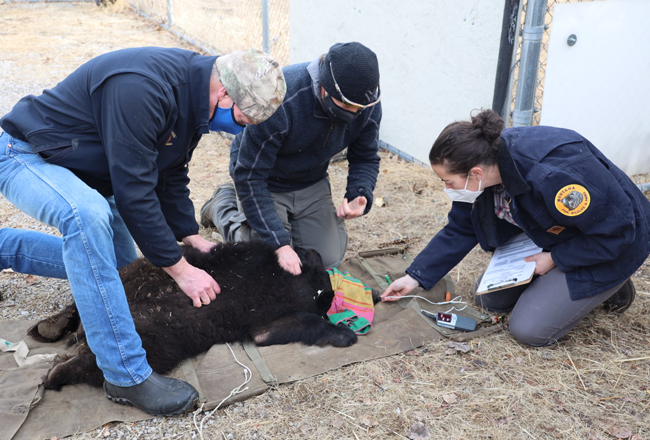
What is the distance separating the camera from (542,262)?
307 cm

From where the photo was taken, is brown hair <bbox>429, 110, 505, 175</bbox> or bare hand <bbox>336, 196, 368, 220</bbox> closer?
brown hair <bbox>429, 110, 505, 175</bbox>

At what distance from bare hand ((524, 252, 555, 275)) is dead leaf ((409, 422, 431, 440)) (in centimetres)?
127

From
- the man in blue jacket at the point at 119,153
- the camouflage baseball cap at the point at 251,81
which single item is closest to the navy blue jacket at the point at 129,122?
the man in blue jacket at the point at 119,153

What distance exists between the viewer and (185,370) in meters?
2.77

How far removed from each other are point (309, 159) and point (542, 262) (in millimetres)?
1753

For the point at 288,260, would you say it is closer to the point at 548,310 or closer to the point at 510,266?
the point at 510,266

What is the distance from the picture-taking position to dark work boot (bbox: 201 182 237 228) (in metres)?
4.29

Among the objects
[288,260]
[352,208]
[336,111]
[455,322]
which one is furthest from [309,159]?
[455,322]

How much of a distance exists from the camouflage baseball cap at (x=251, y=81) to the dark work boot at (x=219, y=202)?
1984 mm

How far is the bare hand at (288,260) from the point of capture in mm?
3342

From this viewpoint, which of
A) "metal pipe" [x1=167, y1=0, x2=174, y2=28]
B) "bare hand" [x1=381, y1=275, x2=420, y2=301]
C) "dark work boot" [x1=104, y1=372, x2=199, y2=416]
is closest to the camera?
"dark work boot" [x1=104, y1=372, x2=199, y2=416]

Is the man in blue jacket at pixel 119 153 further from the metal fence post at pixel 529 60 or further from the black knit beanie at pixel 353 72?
the metal fence post at pixel 529 60

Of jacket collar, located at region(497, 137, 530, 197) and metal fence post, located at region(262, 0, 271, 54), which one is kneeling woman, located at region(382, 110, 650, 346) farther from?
metal fence post, located at region(262, 0, 271, 54)

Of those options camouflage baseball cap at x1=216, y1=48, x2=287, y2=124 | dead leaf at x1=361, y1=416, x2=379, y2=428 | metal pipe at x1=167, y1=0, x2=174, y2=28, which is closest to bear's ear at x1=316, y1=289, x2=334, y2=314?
dead leaf at x1=361, y1=416, x2=379, y2=428
